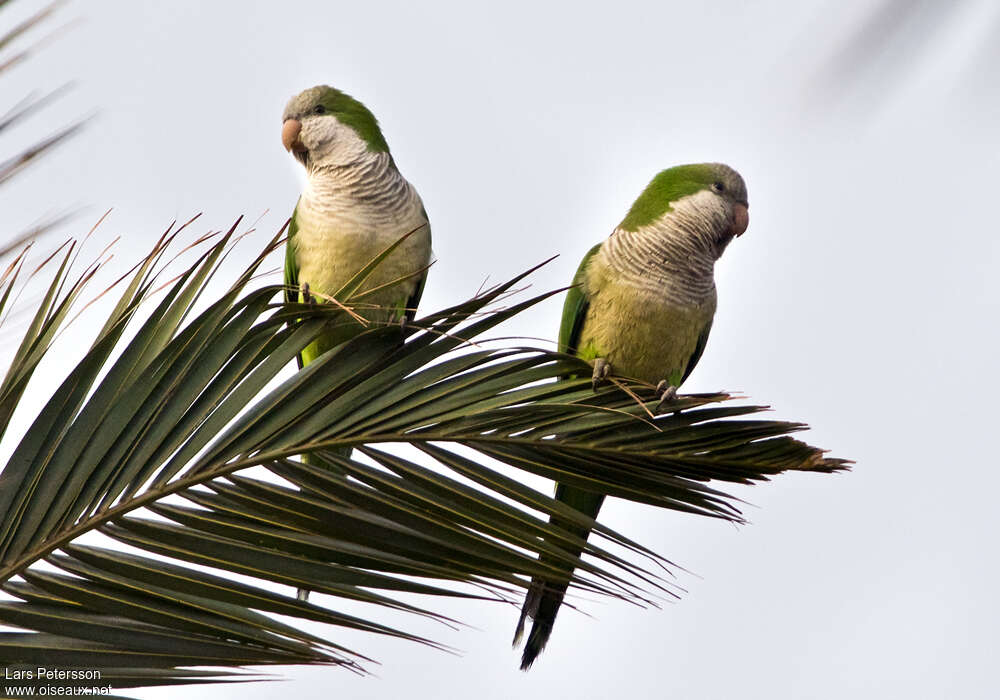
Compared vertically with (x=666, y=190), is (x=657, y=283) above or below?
below

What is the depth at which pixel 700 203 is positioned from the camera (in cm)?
468

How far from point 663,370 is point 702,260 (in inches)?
20.9

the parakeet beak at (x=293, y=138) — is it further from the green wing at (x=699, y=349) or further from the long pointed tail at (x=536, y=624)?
the long pointed tail at (x=536, y=624)

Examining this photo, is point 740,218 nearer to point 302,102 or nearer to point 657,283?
point 657,283

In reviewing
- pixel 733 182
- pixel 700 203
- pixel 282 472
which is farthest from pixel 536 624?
pixel 733 182

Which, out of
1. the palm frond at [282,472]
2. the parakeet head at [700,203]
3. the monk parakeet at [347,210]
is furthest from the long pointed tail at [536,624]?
the parakeet head at [700,203]

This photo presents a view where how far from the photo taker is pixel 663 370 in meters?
4.58

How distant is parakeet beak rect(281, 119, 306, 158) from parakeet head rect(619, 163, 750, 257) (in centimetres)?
163

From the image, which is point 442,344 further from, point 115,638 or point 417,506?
point 115,638

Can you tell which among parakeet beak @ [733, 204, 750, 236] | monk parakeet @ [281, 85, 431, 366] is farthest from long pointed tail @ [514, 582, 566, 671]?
parakeet beak @ [733, 204, 750, 236]

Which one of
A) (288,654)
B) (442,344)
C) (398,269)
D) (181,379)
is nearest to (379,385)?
(442,344)

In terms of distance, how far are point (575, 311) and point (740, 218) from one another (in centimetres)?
87

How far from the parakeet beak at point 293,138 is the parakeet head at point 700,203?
1.63 metres

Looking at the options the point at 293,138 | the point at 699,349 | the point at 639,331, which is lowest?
the point at 639,331
